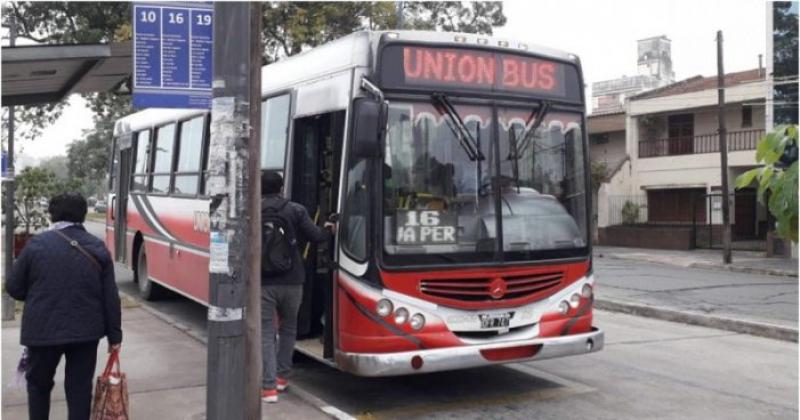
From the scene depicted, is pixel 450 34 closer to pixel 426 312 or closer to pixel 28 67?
pixel 426 312

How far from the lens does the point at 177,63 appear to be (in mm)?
5414

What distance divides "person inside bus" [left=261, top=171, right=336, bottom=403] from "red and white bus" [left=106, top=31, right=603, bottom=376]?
24cm

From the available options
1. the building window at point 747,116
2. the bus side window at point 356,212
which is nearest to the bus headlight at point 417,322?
the bus side window at point 356,212

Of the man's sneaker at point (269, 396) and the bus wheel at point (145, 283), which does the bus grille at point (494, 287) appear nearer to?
the man's sneaker at point (269, 396)

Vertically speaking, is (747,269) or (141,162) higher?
(141,162)

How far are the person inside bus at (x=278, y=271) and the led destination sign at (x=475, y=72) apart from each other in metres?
1.30

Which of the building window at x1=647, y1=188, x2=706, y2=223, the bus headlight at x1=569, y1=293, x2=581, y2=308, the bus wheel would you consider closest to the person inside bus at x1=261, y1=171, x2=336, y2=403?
the bus headlight at x1=569, y1=293, x2=581, y2=308

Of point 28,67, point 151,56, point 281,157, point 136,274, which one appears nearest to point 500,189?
point 281,157

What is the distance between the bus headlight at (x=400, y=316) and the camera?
6.11 m

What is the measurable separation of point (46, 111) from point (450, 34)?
73.3 feet

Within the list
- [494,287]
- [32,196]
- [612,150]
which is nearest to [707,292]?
[494,287]

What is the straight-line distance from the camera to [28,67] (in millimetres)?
→ 6613

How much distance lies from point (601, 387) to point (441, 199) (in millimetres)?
2496

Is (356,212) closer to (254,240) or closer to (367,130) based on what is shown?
(367,130)
